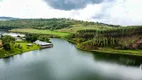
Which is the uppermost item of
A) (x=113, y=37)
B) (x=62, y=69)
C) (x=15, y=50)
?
(x=113, y=37)

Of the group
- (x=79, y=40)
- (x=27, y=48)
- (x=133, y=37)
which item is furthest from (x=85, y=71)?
(x=79, y=40)

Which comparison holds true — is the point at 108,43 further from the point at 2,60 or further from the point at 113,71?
the point at 2,60

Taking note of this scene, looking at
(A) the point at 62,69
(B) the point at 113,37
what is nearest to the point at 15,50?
(A) the point at 62,69

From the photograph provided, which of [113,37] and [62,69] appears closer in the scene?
[62,69]

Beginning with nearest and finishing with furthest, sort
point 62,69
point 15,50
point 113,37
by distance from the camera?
point 62,69
point 15,50
point 113,37

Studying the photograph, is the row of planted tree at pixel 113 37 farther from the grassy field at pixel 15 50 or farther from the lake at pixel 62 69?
the grassy field at pixel 15 50

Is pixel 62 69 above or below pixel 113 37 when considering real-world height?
below

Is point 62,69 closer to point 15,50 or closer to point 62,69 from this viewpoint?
point 62,69

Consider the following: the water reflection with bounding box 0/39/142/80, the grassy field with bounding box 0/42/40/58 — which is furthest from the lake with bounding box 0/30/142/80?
the grassy field with bounding box 0/42/40/58

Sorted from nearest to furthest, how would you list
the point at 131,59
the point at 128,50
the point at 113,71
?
the point at 113,71 → the point at 131,59 → the point at 128,50

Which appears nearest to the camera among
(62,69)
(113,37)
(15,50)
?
(62,69)

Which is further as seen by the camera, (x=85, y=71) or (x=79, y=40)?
(x=79, y=40)
